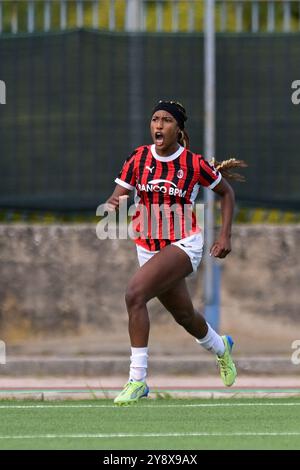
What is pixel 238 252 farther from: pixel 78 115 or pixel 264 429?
pixel 264 429

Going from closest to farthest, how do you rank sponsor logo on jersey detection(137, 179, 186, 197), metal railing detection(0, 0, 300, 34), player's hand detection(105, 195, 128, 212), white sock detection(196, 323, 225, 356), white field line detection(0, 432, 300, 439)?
white field line detection(0, 432, 300, 439) → player's hand detection(105, 195, 128, 212) → sponsor logo on jersey detection(137, 179, 186, 197) → white sock detection(196, 323, 225, 356) → metal railing detection(0, 0, 300, 34)

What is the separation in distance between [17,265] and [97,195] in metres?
0.92

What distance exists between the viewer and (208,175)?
9.98 m

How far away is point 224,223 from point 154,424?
1.92 metres

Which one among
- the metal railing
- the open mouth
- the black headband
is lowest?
the open mouth

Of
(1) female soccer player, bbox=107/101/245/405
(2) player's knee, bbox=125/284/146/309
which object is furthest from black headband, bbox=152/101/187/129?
(2) player's knee, bbox=125/284/146/309

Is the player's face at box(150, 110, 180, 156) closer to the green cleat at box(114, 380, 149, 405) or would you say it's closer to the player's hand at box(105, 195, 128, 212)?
the player's hand at box(105, 195, 128, 212)

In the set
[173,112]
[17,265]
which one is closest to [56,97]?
[17,265]

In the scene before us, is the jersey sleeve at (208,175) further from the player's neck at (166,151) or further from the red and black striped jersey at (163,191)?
the player's neck at (166,151)

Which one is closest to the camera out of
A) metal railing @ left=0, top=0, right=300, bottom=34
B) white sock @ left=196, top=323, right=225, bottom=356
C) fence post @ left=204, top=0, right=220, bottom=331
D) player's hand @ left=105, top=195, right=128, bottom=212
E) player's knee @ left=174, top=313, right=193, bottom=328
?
player's hand @ left=105, top=195, right=128, bottom=212

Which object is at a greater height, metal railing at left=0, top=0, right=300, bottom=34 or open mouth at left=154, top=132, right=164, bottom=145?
metal railing at left=0, top=0, right=300, bottom=34

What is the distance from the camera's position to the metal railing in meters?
13.4

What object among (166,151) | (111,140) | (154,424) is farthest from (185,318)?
(111,140)
